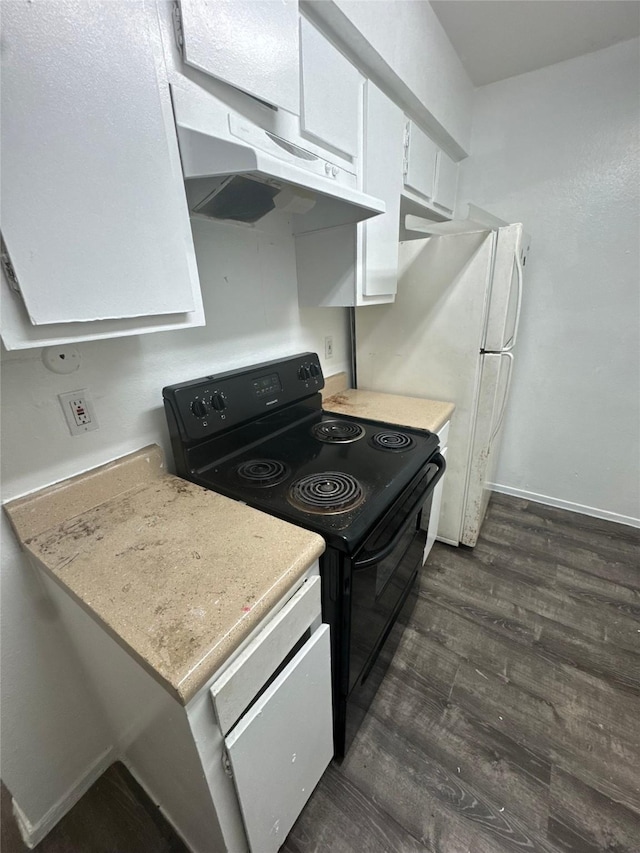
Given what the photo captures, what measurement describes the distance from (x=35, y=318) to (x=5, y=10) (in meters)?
0.41

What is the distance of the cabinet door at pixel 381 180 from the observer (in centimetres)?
125

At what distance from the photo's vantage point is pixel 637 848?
0.96 metres

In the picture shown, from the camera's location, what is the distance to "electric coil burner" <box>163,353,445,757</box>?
0.88m

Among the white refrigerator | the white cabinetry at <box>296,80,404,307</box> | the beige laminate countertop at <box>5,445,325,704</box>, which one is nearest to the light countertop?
the white refrigerator

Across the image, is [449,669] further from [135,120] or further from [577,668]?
[135,120]

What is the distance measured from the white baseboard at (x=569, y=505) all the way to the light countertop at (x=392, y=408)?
90cm

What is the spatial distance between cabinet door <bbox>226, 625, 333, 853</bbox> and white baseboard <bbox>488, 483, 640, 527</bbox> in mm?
1810

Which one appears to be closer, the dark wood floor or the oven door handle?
the oven door handle

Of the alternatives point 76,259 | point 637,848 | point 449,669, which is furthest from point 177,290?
point 637,848

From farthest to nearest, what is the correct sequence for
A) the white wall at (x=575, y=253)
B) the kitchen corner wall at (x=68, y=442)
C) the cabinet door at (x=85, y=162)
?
the white wall at (x=575, y=253)
the kitchen corner wall at (x=68, y=442)
the cabinet door at (x=85, y=162)

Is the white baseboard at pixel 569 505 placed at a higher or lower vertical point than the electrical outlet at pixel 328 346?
lower

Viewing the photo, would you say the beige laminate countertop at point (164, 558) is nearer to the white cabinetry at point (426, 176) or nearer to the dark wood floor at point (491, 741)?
the dark wood floor at point (491, 741)

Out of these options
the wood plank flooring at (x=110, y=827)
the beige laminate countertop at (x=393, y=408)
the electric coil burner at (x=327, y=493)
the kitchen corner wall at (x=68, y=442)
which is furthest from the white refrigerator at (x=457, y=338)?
the wood plank flooring at (x=110, y=827)

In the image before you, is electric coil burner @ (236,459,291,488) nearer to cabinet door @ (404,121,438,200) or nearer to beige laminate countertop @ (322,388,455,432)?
beige laminate countertop @ (322,388,455,432)
